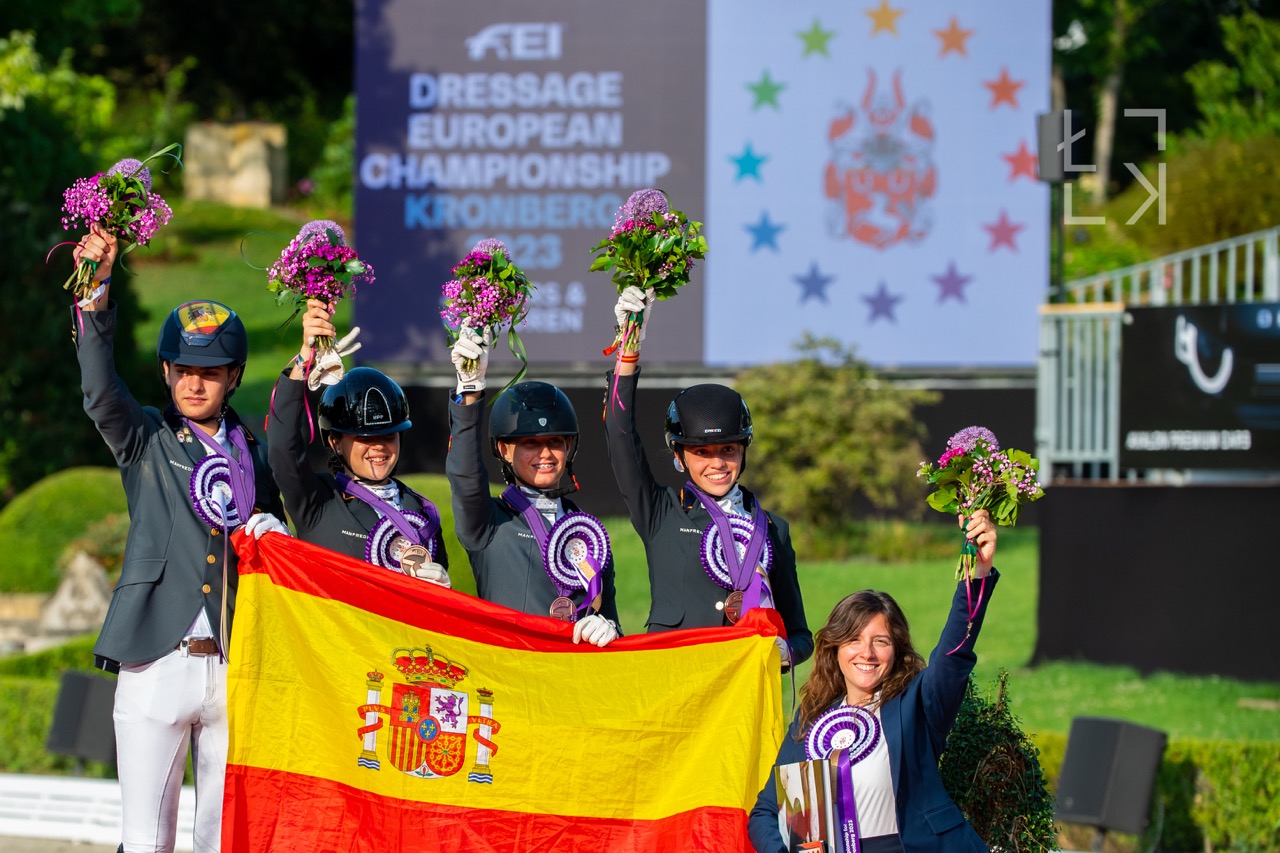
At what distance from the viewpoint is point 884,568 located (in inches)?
595

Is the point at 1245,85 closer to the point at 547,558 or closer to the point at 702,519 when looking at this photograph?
the point at 702,519

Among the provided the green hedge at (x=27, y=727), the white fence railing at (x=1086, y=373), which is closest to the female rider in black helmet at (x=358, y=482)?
the green hedge at (x=27, y=727)

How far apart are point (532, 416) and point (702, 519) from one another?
2.35ft

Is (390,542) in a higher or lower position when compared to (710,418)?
lower

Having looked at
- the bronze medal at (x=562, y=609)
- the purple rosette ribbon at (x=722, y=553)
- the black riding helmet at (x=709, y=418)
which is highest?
the black riding helmet at (x=709, y=418)

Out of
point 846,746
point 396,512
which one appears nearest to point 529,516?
point 396,512

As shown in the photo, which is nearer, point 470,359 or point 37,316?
point 470,359

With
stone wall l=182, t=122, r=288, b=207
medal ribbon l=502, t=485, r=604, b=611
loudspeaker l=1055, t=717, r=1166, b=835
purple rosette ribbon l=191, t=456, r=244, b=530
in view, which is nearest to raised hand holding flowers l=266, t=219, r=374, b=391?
purple rosette ribbon l=191, t=456, r=244, b=530

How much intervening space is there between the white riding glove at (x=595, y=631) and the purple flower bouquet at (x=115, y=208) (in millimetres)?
1951

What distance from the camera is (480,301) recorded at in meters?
5.55

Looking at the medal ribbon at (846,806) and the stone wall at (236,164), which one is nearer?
the medal ribbon at (846,806)

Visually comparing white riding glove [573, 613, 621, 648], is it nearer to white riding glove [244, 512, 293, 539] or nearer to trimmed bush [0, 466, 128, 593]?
white riding glove [244, 512, 293, 539]

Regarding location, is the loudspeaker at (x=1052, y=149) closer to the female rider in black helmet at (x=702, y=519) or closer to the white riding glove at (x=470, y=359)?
the female rider in black helmet at (x=702, y=519)

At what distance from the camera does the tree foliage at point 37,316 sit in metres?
17.9
